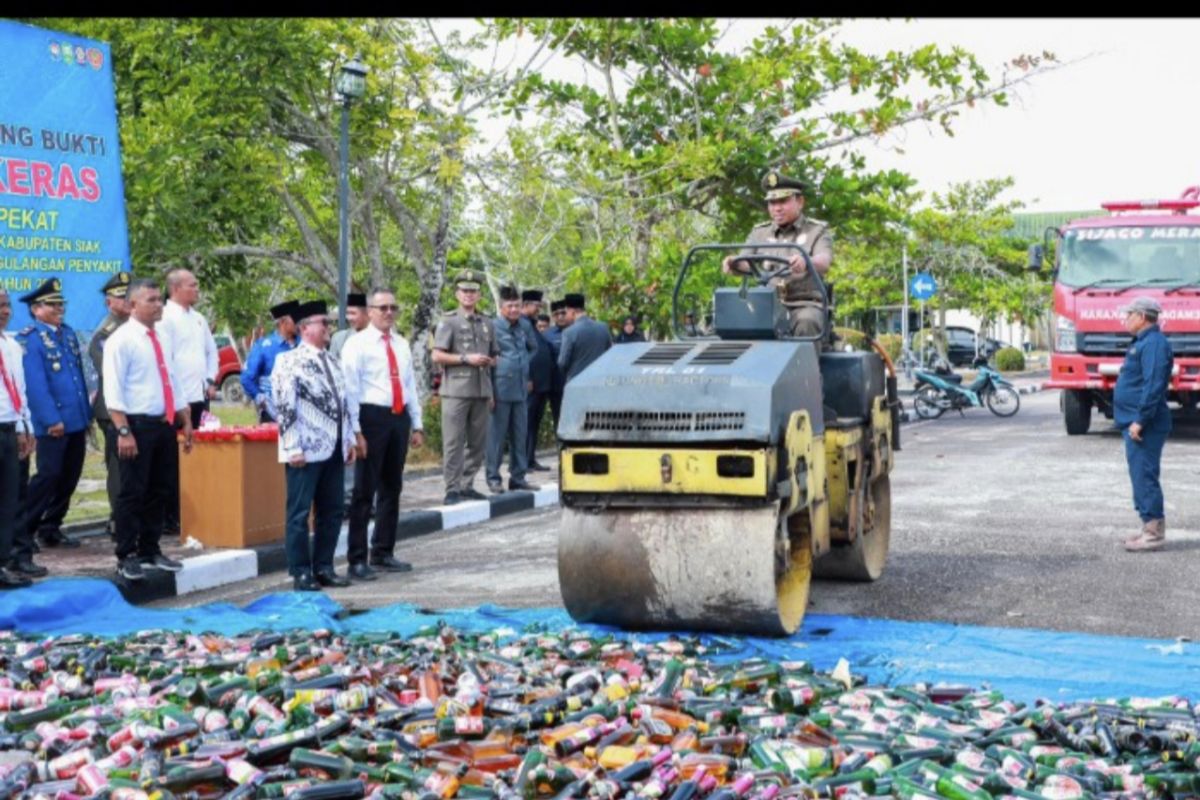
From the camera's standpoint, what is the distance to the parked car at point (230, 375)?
27641 millimetres

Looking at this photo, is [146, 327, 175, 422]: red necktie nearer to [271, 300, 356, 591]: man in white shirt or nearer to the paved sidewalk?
[271, 300, 356, 591]: man in white shirt

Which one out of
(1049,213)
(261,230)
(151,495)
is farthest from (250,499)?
(1049,213)

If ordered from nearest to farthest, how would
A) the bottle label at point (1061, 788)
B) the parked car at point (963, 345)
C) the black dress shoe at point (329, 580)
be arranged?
1. the bottle label at point (1061, 788)
2. the black dress shoe at point (329, 580)
3. the parked car at point (963, 345)

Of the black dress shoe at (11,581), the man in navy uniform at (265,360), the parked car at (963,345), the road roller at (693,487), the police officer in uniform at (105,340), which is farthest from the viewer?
the parked car at (963,345)

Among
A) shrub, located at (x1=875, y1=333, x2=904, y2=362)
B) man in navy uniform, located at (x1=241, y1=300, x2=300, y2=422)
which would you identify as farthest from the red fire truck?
shrub, located at (x1=875, y1=333, x2=904, y2=362)

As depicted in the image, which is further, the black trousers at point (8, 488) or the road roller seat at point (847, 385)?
the black trousers at point (8, 488)

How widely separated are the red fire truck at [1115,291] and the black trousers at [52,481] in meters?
13.6

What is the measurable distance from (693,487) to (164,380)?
402cm

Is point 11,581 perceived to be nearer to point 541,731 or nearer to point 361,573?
point 361,573

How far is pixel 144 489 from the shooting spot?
29.7 ft

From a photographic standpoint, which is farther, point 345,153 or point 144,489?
point 345,153

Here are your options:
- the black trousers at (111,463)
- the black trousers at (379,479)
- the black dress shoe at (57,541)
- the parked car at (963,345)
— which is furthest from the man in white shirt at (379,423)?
the parked car at (963,345)

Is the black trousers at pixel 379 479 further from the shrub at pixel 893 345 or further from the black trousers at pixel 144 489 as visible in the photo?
the shrub at pixel 893 345

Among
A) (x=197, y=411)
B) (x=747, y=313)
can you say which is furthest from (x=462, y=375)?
(x=747, y=313)
